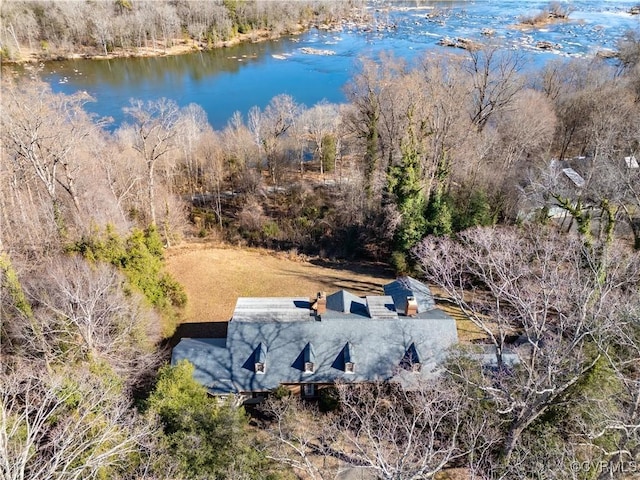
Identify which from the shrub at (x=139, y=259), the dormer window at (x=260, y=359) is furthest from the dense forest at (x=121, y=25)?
the dormer window at (x=260, y=359)

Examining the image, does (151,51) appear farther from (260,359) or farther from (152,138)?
(260,359)

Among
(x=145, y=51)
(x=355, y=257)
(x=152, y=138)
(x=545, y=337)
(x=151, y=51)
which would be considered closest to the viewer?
(x=545, y=337)

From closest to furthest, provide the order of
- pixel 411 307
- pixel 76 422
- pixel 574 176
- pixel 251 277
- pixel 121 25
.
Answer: pixel 76 422, pixel 411 307, pixel 251 277, pixel 574 176, pixel 121 25

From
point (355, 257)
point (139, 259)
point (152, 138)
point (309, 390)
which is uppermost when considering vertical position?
point (152, 138)

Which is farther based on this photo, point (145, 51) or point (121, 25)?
point (145, 51)

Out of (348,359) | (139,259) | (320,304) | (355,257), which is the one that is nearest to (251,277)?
(355,257)

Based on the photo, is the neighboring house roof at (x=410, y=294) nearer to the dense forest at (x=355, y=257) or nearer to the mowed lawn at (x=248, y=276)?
the dense forest at (x=355, y=257)
